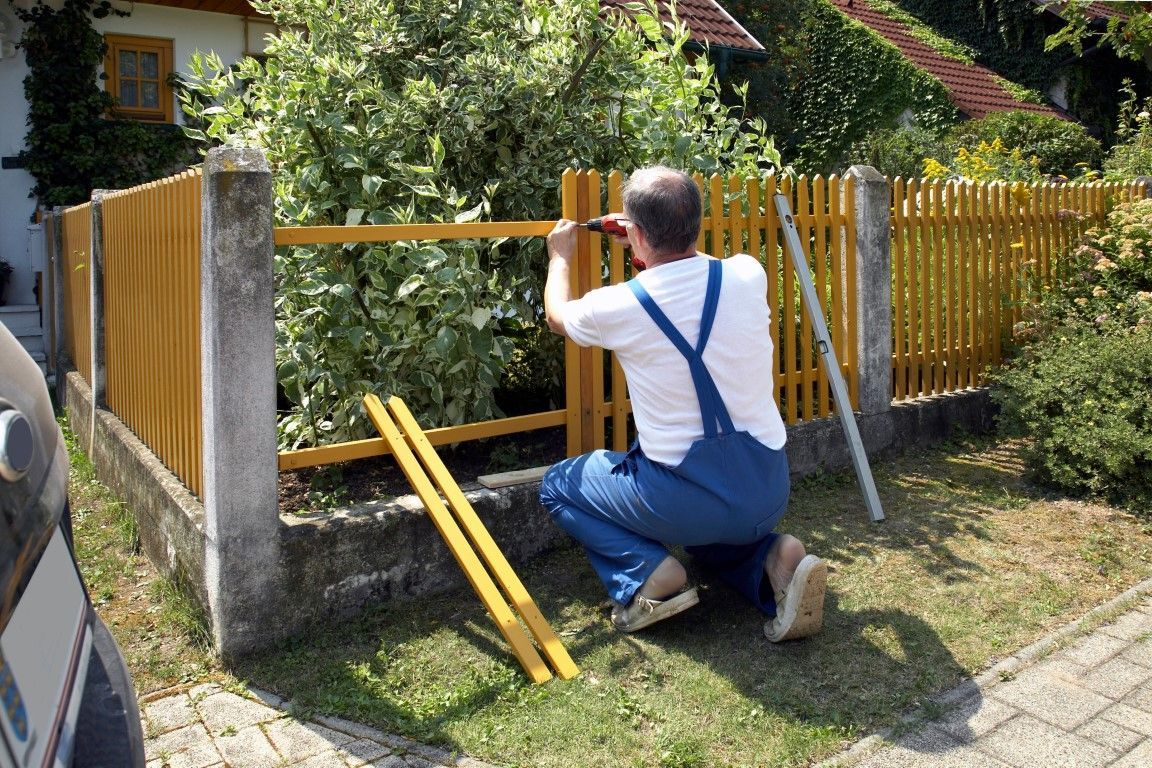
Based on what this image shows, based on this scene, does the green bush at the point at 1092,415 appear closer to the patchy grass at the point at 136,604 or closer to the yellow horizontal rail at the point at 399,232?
the yellow horizontal rail at the point at 399,232

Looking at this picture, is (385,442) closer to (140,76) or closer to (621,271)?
(621,271)

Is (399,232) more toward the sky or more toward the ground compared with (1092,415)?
more toward the sky

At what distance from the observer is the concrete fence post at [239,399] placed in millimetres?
3613

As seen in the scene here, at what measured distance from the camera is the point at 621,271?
478cm

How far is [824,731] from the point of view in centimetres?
314

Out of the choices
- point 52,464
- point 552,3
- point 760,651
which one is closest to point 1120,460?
point 760,651

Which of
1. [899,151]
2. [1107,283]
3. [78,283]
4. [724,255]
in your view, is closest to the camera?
[724,255]

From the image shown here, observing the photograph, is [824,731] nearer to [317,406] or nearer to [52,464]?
[52,464]

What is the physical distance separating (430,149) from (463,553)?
215 centimetres

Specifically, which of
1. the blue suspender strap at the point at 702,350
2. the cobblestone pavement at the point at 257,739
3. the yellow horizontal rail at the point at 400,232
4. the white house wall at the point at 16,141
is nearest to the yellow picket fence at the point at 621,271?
the yellow horizontal rail at the point at 400,232

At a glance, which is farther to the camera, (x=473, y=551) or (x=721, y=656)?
(x=473, y=551)

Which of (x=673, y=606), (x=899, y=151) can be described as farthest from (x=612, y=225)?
(x=899, y=151)

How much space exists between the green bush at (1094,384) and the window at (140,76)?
10.4 metres

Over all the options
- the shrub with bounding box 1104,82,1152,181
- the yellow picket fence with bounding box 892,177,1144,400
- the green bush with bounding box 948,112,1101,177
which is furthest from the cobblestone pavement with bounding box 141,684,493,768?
the green bush with bounding box 948,112,1101,177
